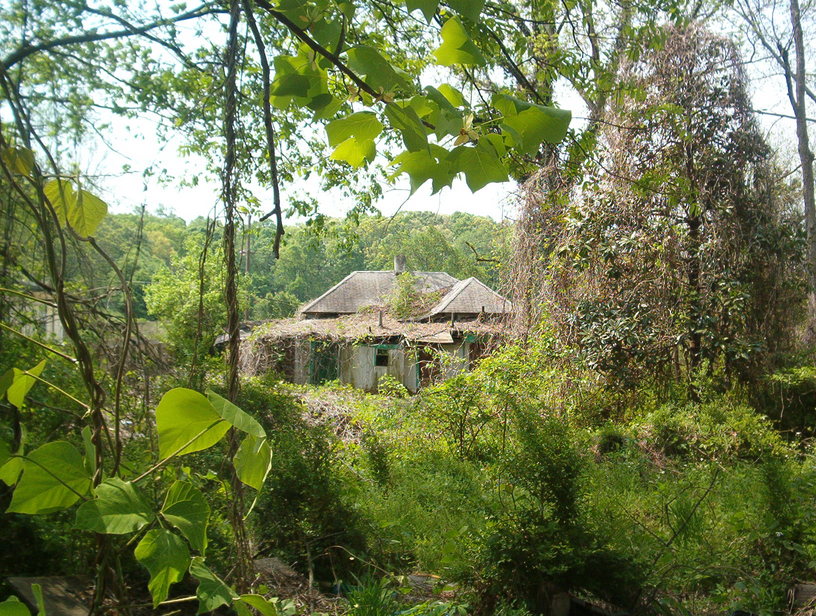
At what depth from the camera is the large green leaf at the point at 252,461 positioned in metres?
0.58

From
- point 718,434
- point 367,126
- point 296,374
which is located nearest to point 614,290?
point 718,434

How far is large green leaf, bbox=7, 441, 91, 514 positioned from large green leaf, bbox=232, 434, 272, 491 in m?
0.12

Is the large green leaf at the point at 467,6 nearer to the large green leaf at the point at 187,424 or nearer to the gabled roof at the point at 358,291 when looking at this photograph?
the large green leaf at the point at 187,424

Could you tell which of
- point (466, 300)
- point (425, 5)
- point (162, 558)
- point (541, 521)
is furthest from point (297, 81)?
point (466, 300)

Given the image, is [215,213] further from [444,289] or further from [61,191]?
[444,289]

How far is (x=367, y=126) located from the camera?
2.85ft

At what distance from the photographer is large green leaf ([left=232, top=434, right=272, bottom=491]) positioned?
22.7 inches

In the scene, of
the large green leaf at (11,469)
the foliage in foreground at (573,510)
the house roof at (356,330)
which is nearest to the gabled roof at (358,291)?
the house roof at (356,330)

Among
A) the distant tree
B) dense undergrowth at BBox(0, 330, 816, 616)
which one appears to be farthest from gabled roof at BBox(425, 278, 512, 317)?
dense undergrowth at BBox(0, 330, 816, 616)

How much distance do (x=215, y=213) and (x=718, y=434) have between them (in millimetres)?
6781

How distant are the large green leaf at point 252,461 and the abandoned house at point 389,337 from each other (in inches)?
297

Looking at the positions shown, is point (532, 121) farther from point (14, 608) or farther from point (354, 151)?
point (14, 608)

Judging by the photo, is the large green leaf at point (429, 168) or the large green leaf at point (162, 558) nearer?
the large green leaf at point (162, 558)

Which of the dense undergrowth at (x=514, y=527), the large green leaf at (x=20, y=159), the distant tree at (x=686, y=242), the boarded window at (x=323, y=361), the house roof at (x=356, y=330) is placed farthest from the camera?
the boarded window at (x=323, y=361)
